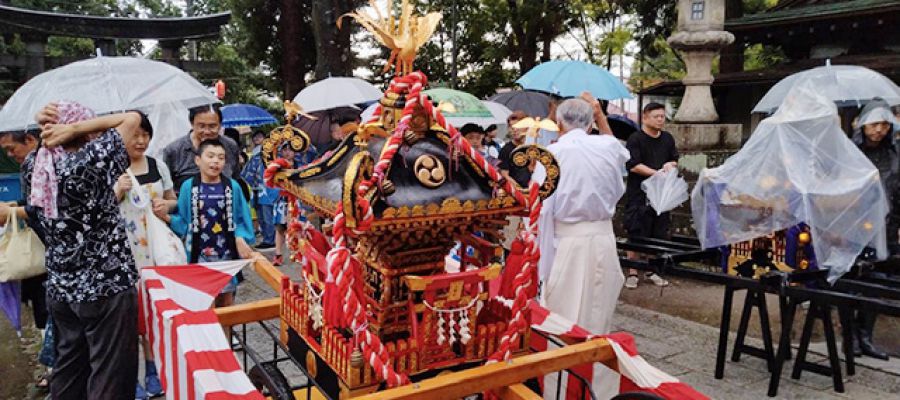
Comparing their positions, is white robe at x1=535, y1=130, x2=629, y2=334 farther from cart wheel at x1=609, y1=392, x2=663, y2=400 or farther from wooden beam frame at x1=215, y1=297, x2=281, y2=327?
wooden beam frame at x1=215, y1=297, x2=281, y2=327

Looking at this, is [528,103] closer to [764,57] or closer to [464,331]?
[464,331]

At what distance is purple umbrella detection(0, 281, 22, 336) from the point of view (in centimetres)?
400

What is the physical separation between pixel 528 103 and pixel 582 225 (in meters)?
4.95

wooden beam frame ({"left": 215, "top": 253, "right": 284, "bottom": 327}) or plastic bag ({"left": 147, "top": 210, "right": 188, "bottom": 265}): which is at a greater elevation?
plastic bag ({"left": 147, "top": 210, "right": 188, "bottom": 265})

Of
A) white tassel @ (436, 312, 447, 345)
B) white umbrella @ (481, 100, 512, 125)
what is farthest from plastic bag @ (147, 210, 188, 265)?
white umbrella @ (481, 100, 512, 125)

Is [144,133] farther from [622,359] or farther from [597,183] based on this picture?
[622,359]

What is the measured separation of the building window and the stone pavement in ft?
16.2

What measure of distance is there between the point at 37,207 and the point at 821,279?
14.4 ft

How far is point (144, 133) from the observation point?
3.85m

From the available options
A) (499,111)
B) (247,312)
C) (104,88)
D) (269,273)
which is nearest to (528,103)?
(499,111)

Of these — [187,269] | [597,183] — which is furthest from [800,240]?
[187,269]

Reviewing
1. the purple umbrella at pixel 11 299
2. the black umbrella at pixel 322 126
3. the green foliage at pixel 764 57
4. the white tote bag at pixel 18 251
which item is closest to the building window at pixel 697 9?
the black umbrella at pixel 322 126

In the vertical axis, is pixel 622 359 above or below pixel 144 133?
below

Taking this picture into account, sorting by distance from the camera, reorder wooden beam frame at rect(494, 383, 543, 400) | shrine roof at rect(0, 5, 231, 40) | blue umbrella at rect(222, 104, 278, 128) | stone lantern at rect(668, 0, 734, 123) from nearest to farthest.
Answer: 1. wooden beam frame at rect(494, 383, 543, 400)
2. stone lantern at rect(668, 0, 734, 123)
3. blue umbrella at rect(222, 104, 278, 128)
4. shrine roof at rect(0, 5, 231, 40)
